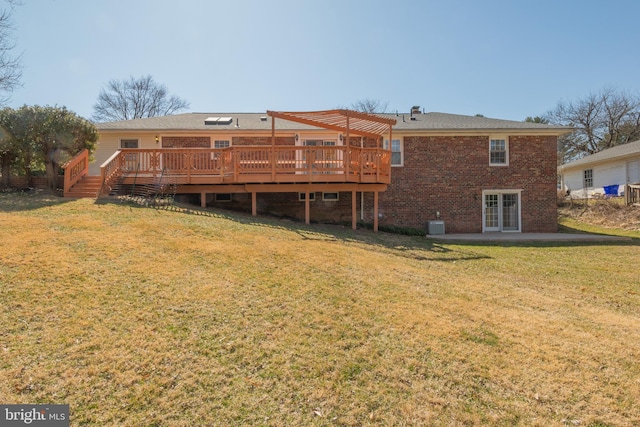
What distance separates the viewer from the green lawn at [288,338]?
254 cm

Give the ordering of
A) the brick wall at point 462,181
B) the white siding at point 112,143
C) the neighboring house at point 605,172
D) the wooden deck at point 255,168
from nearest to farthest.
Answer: the wooden deck at point 255,168 → the brick wall at point 462,181 → the white siding at point 112,143 → the neighboring house at point 605,172

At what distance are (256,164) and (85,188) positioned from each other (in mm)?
5252

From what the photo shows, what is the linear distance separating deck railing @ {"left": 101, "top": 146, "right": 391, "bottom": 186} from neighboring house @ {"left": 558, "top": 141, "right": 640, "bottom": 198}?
19549mm

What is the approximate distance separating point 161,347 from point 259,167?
27.6 ft

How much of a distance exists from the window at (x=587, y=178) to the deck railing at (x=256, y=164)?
73.6ft

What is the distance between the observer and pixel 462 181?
13.8m

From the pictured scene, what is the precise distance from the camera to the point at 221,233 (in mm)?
7312

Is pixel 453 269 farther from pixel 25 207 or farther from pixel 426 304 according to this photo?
pixel 25 207

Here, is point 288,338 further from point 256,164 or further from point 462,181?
point 462,181

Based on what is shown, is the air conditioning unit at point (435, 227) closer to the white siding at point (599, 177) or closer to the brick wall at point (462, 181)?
the brick wall at point (462, 181)

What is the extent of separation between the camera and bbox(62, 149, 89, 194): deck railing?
10113 millimetres

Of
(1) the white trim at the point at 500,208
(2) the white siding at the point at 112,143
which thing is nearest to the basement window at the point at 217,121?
(2) the white siding at the point at 112,143

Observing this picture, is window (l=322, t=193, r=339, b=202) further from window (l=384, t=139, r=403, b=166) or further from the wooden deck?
window (l=384, t=139, r=403, b=166)

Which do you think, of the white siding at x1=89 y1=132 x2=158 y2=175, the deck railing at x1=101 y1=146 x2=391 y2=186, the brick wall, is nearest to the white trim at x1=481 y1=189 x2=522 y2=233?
the brick wall
